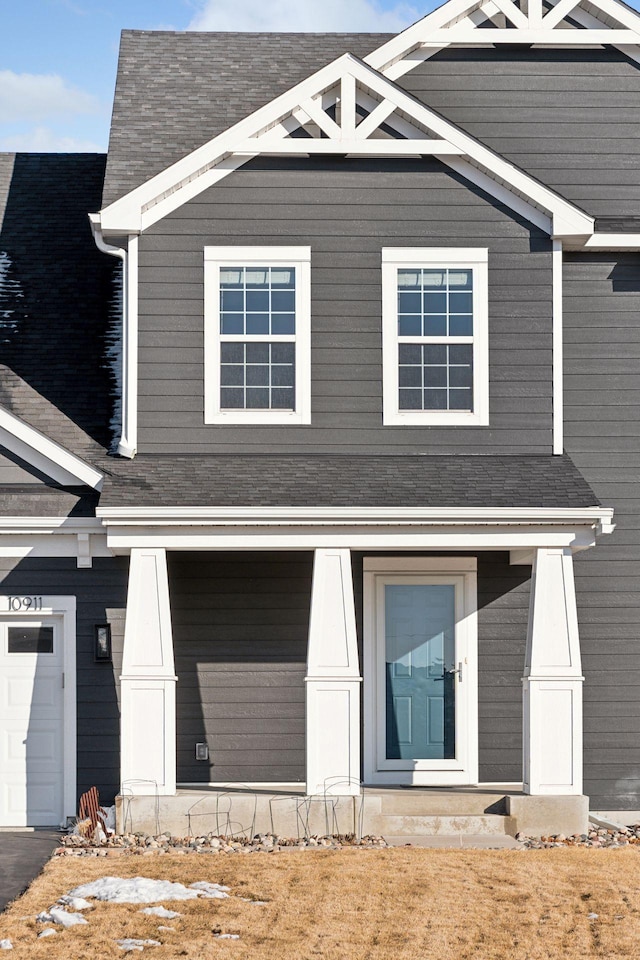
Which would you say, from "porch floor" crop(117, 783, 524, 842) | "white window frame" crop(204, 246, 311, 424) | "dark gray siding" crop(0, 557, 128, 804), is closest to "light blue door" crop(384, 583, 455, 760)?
"porch floor" crop(117, 783, 524, 842)

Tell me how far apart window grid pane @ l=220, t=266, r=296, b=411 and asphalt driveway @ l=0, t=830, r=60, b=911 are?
4.37 metres

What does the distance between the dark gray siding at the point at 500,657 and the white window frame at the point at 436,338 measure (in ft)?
4.67

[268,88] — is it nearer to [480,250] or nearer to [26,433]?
[480,250]

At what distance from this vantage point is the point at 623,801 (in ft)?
41.3

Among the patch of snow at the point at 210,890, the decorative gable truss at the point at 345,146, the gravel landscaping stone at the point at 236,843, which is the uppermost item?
the decorative gable truss at the point at 345,146

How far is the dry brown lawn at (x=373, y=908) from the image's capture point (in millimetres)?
7613

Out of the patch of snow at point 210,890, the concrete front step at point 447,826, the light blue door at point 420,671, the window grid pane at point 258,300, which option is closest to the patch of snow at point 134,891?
the patch of snow at point 210,890

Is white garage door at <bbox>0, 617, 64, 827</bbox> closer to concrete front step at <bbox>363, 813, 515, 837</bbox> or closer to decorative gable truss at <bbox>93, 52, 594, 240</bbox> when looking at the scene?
concrete front step at <bbox>363, 813, 515, 837</bbox>

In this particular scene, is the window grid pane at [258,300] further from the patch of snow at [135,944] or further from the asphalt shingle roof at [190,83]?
the patch of snow at [135,944]

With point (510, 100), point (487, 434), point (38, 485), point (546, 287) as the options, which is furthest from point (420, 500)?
point (510, 100)

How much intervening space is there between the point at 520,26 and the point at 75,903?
32.4ft

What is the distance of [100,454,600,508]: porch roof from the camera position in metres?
11.2

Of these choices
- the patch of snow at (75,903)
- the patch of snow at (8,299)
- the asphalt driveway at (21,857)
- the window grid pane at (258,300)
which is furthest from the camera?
the patch of snow at (8,299)

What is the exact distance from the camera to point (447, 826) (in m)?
11.1
